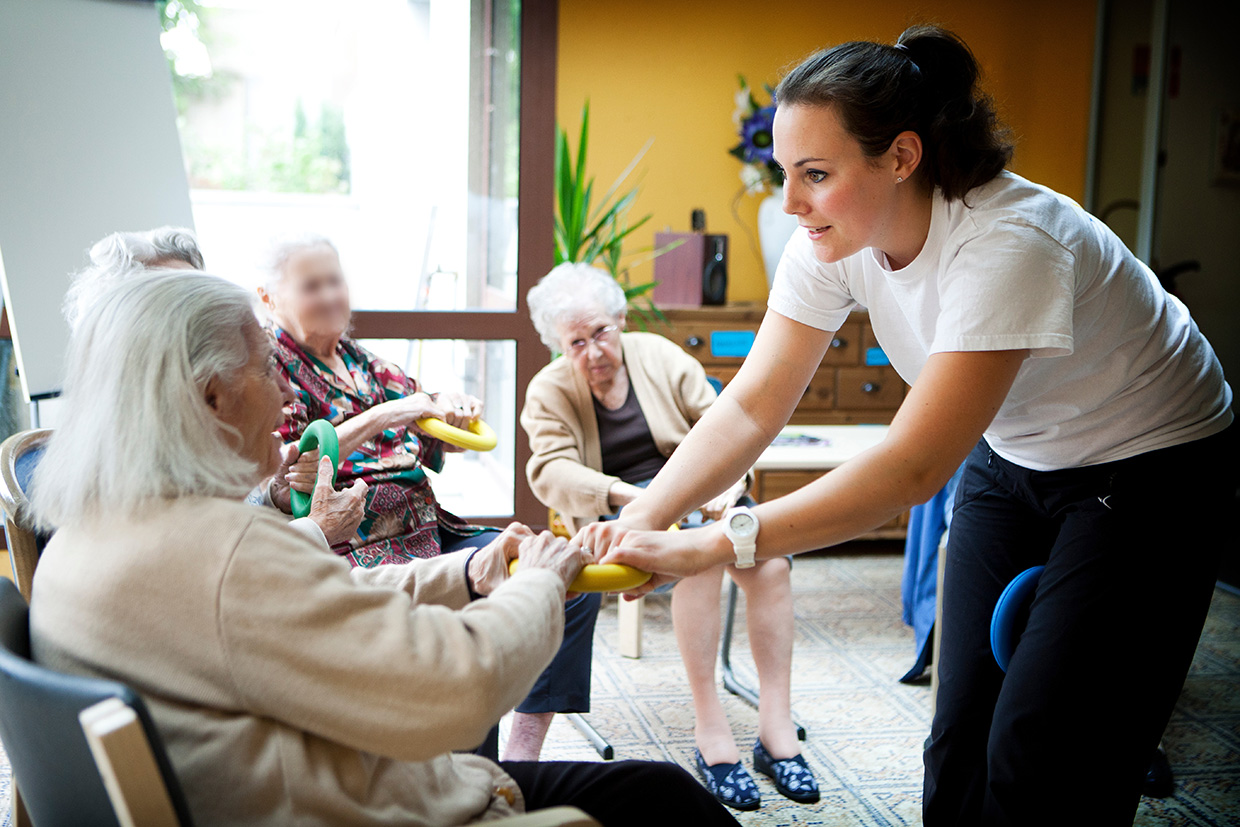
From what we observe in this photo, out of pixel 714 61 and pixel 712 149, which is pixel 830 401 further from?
pixel 714 61

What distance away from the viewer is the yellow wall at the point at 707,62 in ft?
16.0

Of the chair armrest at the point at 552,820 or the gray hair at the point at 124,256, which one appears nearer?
the chair armrest at the point at 552,820

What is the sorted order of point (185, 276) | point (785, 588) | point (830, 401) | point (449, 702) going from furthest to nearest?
point (830, 401) → point (785, 588) → point (185, 276) → point (449, 702)

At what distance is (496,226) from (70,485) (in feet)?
10.1

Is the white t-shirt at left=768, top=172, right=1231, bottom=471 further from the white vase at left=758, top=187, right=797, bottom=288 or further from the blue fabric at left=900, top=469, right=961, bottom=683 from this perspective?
the white vase at left=758, top=187, right=797, bottom=288

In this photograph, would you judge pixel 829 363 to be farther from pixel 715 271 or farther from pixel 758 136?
pixel 758 136

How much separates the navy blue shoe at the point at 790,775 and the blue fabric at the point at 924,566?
67cm

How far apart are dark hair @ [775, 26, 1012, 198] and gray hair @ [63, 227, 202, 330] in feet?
4.30

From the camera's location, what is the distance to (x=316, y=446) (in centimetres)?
189

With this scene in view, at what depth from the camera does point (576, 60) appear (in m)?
4.84

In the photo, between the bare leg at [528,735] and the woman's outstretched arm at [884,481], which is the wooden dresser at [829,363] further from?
the woman's outstretched arm at [884,481]

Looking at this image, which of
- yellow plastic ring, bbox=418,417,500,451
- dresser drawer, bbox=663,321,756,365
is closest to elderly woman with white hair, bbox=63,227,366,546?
yellow plastic ring, bbox=418,417,500,451

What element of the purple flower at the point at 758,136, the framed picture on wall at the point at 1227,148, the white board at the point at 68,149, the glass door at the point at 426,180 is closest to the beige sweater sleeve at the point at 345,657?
the white board at the point at 68,149

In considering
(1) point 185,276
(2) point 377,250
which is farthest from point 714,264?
(1) point 185,276
